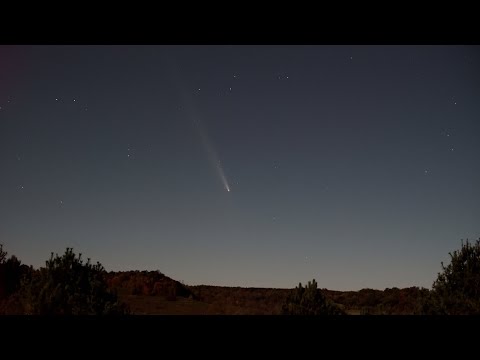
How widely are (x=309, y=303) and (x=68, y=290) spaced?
23.1 feet

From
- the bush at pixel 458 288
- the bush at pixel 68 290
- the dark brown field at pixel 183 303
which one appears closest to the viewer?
the bush at pixel 68 290

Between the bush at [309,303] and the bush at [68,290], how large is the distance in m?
5.36

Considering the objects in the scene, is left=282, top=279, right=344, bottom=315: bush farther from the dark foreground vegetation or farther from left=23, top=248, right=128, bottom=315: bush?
left=23, top=248, right=128, bottom=315: bush

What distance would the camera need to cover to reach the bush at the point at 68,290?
1105 centimetres

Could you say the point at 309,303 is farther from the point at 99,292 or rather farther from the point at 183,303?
the point at 183,303

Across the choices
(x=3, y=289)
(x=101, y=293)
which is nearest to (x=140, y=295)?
(x=3, y=289)

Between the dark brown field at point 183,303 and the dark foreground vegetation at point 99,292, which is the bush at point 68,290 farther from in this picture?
the dark brown field at point 183,303

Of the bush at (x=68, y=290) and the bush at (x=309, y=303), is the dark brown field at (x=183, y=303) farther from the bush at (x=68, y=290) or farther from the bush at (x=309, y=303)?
the bush at (x=68, y=290)

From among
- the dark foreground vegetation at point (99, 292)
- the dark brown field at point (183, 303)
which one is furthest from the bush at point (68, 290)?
the dark brown field at point (183, 303)

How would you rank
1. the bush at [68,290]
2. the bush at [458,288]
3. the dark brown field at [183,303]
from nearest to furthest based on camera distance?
the bush at [68,290] < the bush at [458,288] < the dark brown field at [183,303]

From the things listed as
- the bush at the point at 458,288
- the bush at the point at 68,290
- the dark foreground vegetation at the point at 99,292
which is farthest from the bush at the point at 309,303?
the bush at the point at 68,290

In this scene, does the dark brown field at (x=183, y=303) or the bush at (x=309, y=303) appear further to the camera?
the dark brown field at (x=183, y=303)

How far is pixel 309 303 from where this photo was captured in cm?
1401
